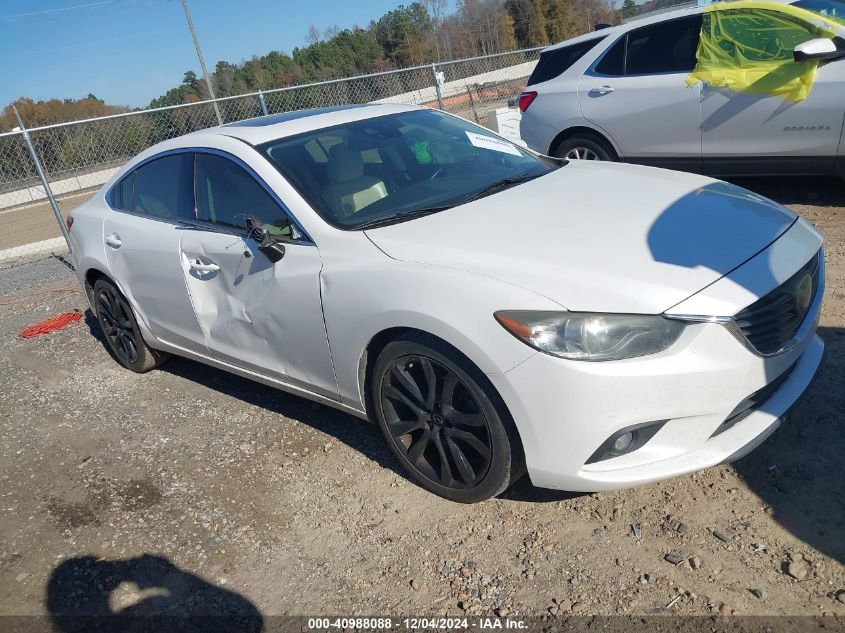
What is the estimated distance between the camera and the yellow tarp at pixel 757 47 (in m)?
5.49

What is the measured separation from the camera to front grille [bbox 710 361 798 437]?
2.50 metres

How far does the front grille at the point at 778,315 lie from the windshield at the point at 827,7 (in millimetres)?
3927

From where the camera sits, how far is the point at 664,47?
21.1 ft

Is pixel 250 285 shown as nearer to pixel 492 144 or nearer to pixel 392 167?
pixel 392 167

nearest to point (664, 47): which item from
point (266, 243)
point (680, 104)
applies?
point (680, 104)

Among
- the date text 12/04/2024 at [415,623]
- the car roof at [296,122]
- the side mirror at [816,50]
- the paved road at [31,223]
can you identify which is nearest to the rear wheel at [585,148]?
the side mirror at [816,50]

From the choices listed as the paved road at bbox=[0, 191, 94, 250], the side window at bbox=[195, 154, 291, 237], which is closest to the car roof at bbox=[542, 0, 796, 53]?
the side window at bbox=[195, 154, 291, 237]

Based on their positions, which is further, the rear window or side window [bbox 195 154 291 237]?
the rear window

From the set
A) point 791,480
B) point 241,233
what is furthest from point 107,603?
point 791,480

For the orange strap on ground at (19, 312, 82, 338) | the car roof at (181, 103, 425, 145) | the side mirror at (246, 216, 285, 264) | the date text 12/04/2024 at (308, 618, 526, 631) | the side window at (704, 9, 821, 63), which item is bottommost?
the date text 12/04/2024 at (308, 618, 526, 631)

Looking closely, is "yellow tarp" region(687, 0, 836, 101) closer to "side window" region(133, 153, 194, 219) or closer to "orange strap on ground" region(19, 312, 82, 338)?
"side window" region(133, 153, 194, 219)

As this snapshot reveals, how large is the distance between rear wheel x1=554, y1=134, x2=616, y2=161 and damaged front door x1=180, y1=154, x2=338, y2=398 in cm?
417

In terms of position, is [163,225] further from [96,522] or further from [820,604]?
[820,604]

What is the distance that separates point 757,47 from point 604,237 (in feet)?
13.7
